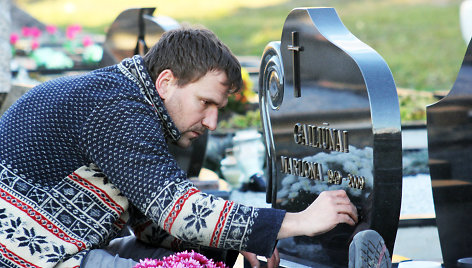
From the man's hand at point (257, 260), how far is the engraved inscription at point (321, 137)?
1.52ft

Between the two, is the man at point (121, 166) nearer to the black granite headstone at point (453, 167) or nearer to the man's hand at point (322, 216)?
the man's hand at point (322, 216)

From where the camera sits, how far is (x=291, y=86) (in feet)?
10.4

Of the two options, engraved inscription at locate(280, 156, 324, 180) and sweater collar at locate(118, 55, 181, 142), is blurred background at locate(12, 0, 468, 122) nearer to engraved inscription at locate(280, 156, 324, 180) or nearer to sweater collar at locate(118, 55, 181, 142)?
engraved inscription at locate(280, 156, 324, 180)

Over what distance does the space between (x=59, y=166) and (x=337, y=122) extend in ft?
3.31

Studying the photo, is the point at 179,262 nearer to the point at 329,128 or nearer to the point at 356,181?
the point at 356,181

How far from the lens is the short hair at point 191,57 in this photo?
104 inches

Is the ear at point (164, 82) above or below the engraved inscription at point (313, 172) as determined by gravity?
above

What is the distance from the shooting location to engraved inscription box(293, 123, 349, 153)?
284 centimetres

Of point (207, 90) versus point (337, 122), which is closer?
point (207, 90)

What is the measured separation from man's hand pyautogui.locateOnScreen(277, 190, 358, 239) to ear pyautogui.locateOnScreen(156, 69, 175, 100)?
603mm

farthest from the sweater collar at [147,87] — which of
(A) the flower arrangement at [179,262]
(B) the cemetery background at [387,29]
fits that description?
(B) the cemetery background at [387,29]

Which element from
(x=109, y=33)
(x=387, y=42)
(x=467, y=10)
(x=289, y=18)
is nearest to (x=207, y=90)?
(x=289, y=18)

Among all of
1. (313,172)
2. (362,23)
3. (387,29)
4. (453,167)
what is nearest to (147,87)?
(313,172)

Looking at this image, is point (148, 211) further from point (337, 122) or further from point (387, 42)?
point (387, 42)
